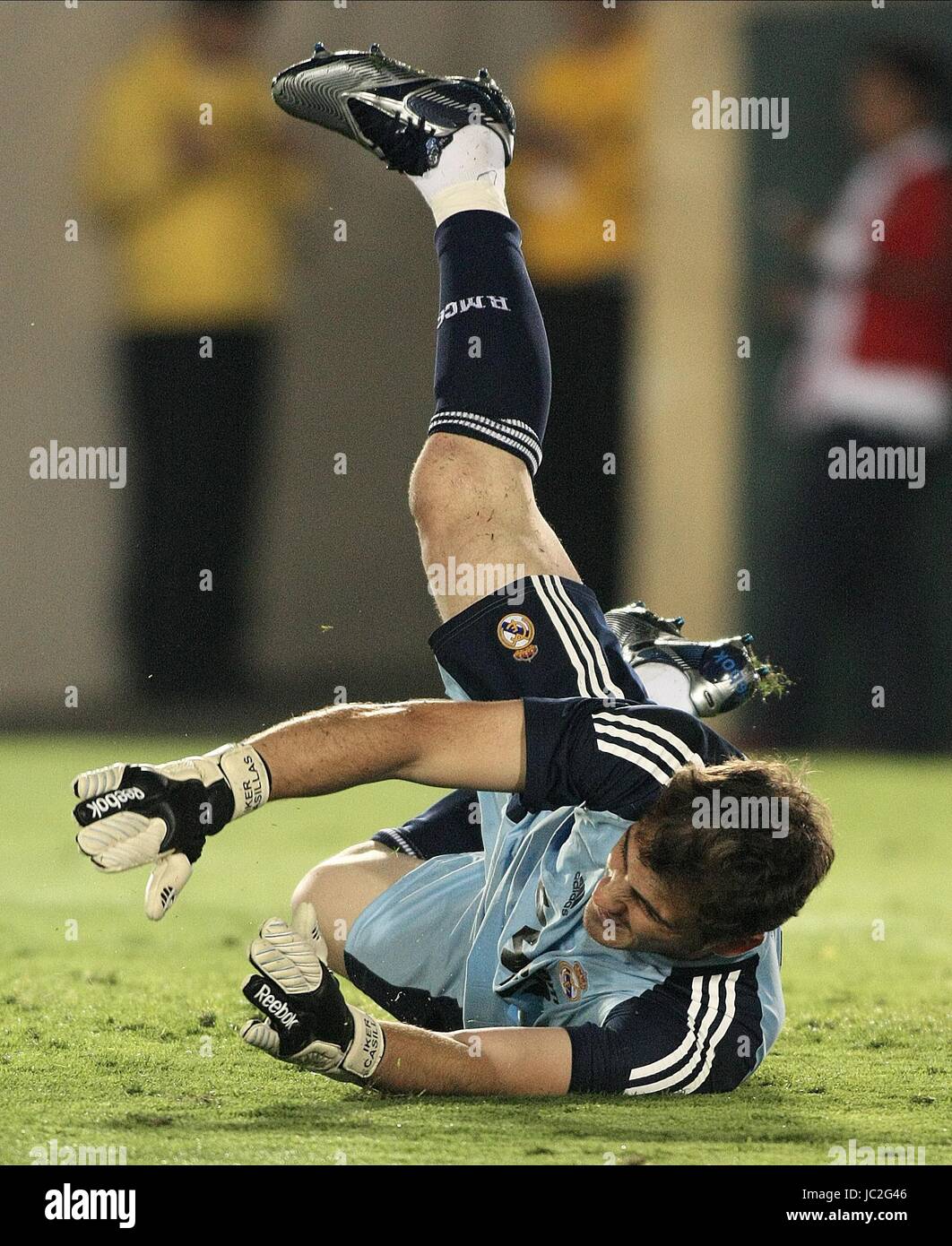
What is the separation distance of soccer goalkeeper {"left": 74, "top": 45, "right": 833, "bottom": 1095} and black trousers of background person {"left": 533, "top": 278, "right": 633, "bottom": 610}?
3537 millimetres

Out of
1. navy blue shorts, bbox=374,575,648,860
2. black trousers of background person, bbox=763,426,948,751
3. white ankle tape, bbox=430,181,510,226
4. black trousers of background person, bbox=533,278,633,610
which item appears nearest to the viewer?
navy blue shorts, bbox=374,575,648,860

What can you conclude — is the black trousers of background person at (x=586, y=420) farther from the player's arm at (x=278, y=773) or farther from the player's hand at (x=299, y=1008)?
the player's hand at (x=299, y=1008)

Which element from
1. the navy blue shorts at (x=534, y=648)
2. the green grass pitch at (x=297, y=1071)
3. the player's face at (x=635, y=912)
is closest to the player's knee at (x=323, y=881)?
the green grass pitch at (x=297, y=1071)

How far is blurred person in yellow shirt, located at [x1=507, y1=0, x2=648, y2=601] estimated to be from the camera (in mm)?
6520

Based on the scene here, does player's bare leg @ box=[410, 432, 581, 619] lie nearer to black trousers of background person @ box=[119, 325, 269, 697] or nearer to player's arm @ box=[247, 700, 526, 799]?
player's arm @ box=[247, 700, 526, 799]

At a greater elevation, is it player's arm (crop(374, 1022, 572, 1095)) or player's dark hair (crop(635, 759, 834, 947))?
player's dark hair (crop(635, 759, 834, 947))

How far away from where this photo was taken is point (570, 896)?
254cm

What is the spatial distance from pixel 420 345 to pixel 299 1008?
6.25 metres

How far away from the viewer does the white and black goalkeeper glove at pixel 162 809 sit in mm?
2145

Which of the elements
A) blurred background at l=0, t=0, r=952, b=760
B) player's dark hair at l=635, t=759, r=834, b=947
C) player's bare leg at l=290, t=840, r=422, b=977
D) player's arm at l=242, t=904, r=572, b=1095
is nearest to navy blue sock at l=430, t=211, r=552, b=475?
player's bare leg at l=290, t=840, r=422, b=977

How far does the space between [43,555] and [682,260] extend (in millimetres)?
3017

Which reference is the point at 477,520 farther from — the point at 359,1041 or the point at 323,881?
the point at 359,1041

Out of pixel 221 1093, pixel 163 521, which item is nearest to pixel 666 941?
pixel 221 1093

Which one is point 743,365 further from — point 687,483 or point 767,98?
point 767,98
